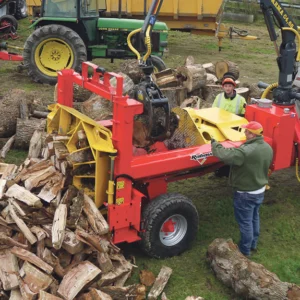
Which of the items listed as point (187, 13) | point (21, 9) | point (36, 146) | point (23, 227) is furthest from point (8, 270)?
point (21, 9)

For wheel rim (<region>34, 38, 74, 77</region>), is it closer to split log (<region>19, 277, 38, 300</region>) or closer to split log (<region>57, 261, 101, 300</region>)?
split log (<region>57, 261, 101, 300</region>)

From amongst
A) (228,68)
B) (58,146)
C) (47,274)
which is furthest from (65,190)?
(228,68)

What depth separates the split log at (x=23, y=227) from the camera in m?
5.16

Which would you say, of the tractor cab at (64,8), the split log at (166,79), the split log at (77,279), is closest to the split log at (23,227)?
the split log at (77,279)

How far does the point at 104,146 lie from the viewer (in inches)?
210

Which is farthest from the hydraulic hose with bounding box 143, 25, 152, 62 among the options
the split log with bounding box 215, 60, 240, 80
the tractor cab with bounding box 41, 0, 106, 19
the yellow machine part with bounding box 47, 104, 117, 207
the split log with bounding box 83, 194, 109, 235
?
the tractor cab with bounding box 41, 0, 106, 19

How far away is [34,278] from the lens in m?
4.91

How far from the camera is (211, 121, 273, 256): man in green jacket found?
561 cm

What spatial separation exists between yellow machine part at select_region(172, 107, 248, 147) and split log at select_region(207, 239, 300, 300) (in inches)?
50.2

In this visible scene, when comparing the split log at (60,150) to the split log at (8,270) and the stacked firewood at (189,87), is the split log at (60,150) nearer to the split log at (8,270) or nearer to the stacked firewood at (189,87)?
the split log at (8,270)

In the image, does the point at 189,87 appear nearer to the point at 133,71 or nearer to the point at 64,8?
the point at 133,71

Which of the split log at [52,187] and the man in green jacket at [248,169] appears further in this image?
the man in green jacket at [248,169]

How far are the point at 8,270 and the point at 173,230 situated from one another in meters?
1.86

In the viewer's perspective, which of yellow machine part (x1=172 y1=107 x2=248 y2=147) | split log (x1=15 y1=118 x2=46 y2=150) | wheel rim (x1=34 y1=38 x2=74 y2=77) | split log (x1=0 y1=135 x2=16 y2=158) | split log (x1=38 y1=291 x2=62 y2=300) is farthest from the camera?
wheel rim (x1=34 y1=38 x2=74 y2=77)
